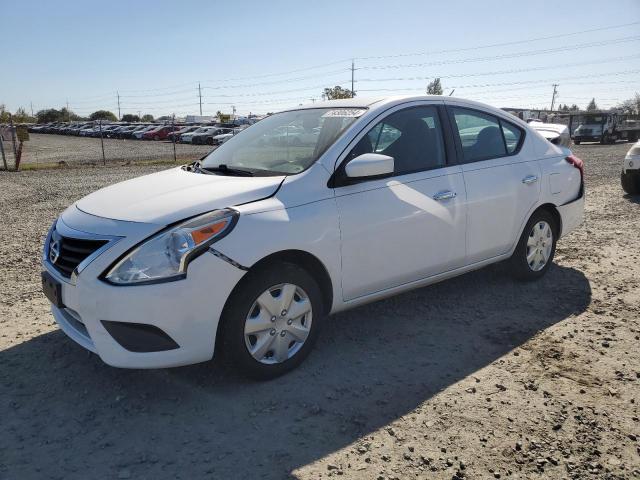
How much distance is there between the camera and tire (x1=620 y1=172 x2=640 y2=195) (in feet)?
31.4

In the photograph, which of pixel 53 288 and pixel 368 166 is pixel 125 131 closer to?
pixel 53 288

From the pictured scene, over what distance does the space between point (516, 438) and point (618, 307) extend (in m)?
2.29

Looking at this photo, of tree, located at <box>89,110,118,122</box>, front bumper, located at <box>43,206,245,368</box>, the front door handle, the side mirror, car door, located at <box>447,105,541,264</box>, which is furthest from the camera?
tree, located at <box>89,110,118,122</box>

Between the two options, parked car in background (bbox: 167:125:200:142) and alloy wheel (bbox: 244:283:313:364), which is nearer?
alloy wheel (bbox: 244:283:313:364)

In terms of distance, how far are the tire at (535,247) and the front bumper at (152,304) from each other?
287 centimetres

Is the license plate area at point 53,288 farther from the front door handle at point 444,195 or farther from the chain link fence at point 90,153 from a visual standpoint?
the chain link fence at point 90,153

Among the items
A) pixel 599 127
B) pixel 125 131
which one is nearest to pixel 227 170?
pixel 599 127

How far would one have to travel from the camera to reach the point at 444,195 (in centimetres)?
393

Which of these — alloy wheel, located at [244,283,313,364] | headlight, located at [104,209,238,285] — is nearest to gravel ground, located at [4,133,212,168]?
headlight, located at [104,209,238,285]

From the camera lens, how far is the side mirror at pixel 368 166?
132 inches

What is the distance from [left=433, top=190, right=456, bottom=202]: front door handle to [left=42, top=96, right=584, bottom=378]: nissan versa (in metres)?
0.01

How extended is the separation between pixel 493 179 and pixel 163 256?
274cm

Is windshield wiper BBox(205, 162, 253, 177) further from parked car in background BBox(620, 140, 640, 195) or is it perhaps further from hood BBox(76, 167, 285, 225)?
parked car in background BBox(620, 140, 640, 195)

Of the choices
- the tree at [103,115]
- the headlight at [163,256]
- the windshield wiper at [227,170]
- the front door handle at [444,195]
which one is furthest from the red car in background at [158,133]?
the tree at [103,115]
